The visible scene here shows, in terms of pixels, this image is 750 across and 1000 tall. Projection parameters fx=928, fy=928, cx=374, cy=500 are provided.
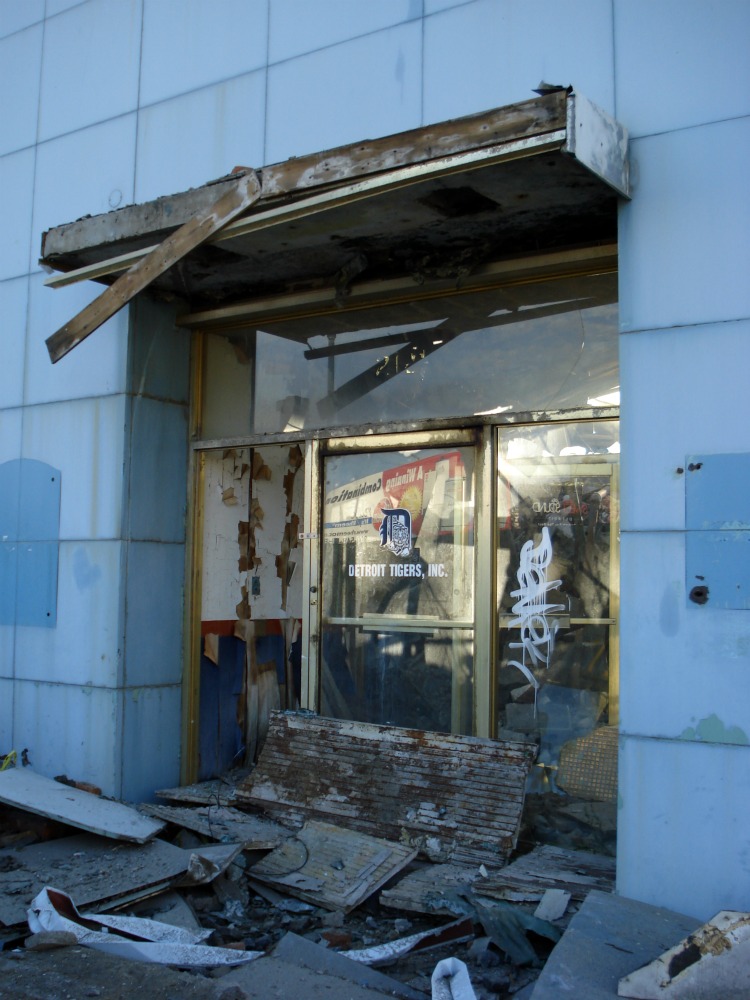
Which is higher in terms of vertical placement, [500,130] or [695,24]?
[695,24]

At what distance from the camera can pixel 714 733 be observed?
4184 millimetres

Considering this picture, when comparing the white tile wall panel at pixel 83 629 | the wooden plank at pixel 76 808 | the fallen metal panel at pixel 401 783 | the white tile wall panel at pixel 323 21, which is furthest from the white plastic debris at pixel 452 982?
the white tile wall panel at pixel 323 21

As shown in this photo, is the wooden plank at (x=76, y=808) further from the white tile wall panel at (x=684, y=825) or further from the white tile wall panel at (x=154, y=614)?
the white tile wall panel at (x=684, y=825)

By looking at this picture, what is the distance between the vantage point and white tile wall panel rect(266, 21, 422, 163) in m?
5.58

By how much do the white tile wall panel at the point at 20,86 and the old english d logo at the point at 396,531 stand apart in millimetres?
4239

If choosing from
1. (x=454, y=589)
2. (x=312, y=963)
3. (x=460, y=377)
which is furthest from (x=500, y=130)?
(x=312, y=963)

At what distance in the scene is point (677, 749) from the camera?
168 inches

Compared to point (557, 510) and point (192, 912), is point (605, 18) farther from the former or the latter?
point (192, 912)

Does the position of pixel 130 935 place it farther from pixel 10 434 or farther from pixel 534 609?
pixel 10 434

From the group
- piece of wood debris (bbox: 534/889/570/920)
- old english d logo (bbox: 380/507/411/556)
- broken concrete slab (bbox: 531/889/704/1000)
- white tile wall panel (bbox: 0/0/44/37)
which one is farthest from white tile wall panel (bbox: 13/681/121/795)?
white tile wall panel (bbox: 0/0/44/37)

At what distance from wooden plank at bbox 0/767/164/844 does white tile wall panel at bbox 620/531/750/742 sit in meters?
2.85

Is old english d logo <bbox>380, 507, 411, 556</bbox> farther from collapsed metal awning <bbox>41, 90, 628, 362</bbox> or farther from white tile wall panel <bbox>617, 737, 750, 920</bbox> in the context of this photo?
white tile wall panel <bbox>617, 737, 750, 920</bbox>

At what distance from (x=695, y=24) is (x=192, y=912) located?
16.7 ft

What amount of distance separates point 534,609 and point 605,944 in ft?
7.00
